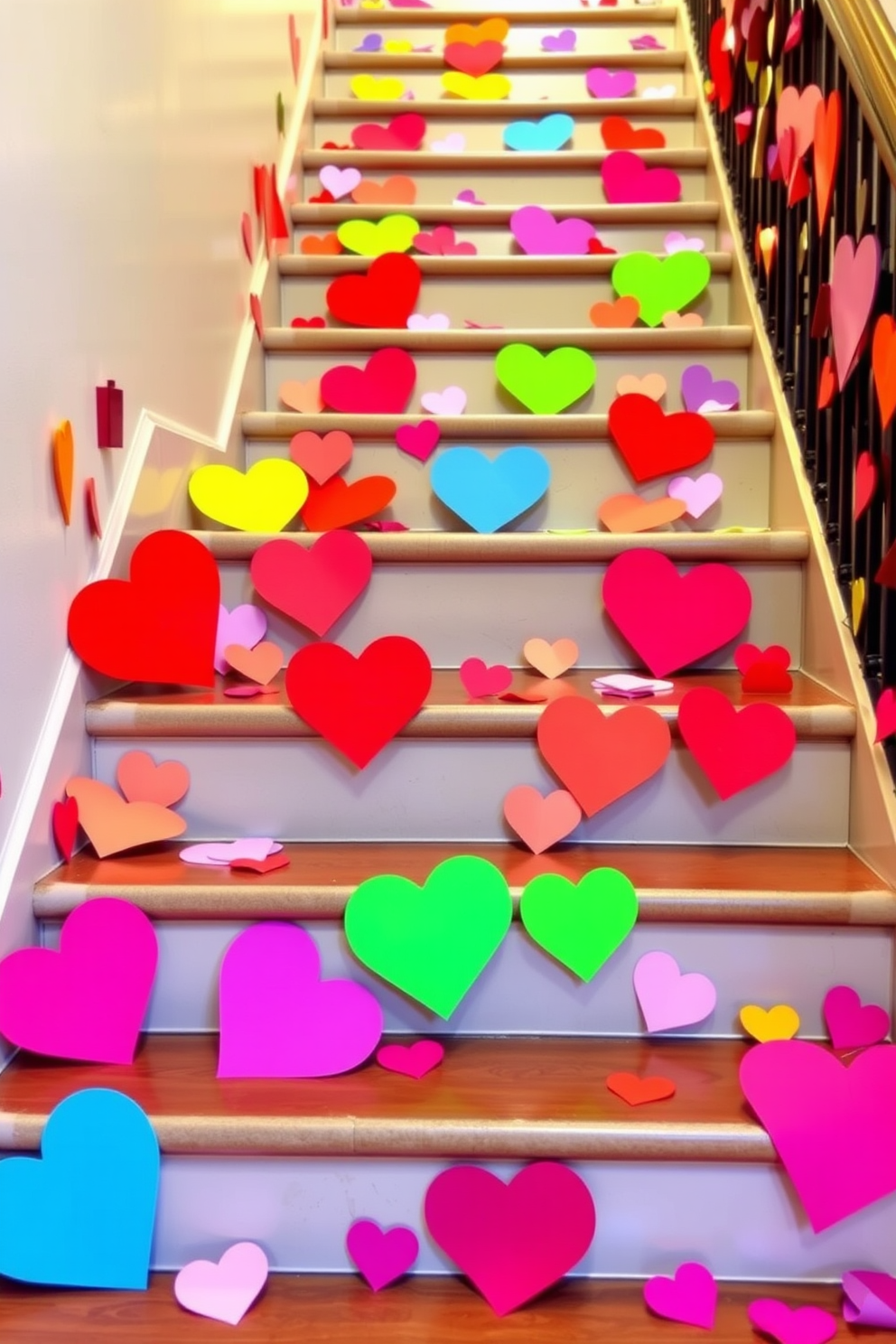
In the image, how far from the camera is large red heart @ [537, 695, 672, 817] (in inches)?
60.6

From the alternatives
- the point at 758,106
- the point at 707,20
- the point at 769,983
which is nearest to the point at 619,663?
the point at 769,983

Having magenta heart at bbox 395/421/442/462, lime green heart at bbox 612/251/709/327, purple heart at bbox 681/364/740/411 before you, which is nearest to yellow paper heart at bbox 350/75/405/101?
lime green heart at bbox 612/251/709/327

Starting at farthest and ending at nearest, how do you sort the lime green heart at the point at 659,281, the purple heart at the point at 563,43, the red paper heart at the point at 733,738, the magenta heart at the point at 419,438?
the purple heart at the point at 563,43, the lime green heart at the point at 659,281, the magenta heart at the point at 419,438, the red paper heart at the point at 733,738

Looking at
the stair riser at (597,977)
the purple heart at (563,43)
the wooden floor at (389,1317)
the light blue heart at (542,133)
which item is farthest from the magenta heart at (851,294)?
the purple heart at (563,43)

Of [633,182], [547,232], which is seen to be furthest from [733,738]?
[633,182]

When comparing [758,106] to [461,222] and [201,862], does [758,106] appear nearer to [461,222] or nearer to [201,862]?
[461,222]

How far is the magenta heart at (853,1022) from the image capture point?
1.39m

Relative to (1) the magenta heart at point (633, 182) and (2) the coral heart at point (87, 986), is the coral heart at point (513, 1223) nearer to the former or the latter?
(2) the coral heart at point (87, 986)

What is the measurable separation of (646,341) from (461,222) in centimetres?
69

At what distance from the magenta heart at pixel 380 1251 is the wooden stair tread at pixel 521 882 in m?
0.33

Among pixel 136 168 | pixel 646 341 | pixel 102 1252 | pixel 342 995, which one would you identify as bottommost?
pixel 102 1252

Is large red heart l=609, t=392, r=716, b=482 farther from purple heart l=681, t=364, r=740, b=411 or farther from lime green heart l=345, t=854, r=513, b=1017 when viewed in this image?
lime green heart l=345, t=854, r=513, b=1017

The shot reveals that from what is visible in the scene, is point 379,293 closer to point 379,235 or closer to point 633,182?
point 379,235

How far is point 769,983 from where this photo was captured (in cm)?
143
